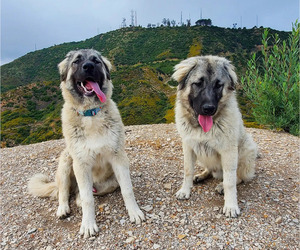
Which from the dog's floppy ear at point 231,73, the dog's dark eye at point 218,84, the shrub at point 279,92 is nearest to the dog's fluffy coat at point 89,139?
the dog's dark eye at point 218,84

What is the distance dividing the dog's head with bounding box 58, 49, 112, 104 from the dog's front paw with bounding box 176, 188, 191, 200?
2.00 metres

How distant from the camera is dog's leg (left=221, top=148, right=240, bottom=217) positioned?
3.24 metres

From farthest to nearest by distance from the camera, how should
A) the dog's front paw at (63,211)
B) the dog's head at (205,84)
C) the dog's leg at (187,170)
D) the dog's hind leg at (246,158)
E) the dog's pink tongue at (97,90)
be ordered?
the dog's hind leg at (246,158)
the dog's leg at (187,170)
the dog's front paw at (63,211)
the dog's pink tongue at (97,90)
the dog's head at (205,84)

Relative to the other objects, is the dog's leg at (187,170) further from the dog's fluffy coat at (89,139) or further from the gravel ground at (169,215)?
the dog's fluffy coat at (89,139)

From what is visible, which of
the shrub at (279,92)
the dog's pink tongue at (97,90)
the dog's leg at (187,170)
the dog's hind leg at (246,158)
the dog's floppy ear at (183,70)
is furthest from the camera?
the shrub at (279,92)

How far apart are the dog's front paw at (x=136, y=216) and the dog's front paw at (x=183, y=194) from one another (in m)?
0.75

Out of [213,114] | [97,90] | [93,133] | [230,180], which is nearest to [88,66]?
[97,90]

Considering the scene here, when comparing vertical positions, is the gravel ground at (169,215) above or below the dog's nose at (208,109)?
below

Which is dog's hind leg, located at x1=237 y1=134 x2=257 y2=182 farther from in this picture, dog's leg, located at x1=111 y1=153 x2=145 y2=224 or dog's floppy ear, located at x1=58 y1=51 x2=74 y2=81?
dog's floppy ear, located at x1=58 y1=51 x2=74 y2=81

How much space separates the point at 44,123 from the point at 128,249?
26645 mm

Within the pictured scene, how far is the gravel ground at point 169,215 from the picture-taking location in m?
2.96

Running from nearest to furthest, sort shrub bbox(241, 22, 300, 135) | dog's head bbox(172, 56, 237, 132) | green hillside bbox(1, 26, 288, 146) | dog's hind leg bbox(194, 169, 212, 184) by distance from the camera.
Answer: dog's head bbox(172, 56, 237, 132) → dog's hind leg bbox(194, 169, 212, 184) → shrub bbox(241, 22, 300, 135) → green hillside bbox(1, 26, 288, 146)

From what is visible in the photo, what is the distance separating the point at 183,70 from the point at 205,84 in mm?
453

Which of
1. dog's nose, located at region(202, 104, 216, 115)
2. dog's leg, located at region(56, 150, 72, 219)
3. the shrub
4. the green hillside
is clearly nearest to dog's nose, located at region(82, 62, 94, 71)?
dog's leg, located at region(56, 150, 72, 219)
